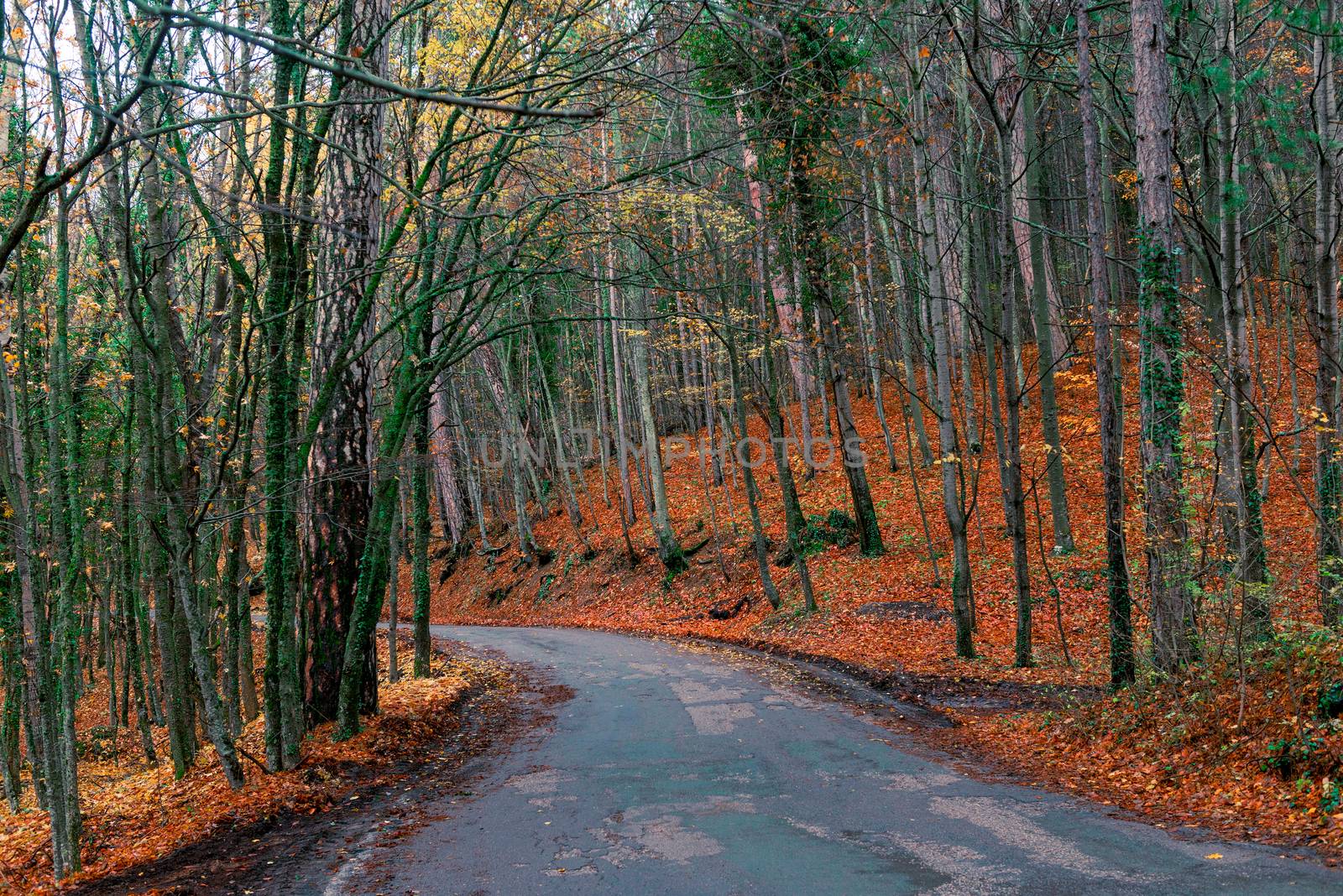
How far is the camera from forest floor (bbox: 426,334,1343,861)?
598cm

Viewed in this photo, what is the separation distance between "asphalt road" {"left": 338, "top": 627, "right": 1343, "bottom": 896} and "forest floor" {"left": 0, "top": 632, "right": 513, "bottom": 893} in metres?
0.95

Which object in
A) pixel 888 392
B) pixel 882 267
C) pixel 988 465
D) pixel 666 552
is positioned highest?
pixel 882 267

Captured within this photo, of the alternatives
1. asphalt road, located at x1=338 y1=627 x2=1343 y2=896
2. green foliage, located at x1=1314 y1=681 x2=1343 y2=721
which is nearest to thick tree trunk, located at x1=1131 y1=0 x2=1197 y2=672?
green foliage, located at x1=1314 y1=681 x2=1343 y2=721

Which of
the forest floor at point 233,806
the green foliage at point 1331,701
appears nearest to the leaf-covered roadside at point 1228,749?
the green foliage at point 1331,701

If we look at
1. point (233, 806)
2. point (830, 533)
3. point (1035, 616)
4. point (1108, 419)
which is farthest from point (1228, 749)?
point (830, 533)

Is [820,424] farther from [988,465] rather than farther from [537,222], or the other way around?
[537,222]

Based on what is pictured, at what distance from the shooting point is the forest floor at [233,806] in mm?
5945

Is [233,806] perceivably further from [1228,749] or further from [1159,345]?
[1159,345]

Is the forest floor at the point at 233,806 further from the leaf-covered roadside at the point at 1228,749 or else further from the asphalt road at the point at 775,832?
the leaf-covered roadside at the point at 1228,749

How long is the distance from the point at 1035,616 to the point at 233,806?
496 inches

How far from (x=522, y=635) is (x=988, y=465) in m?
13.7

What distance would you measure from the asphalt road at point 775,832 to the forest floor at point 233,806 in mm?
945

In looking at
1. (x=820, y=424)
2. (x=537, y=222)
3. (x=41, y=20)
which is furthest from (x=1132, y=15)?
(x=820, y=424)

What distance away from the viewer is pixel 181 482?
767cm
